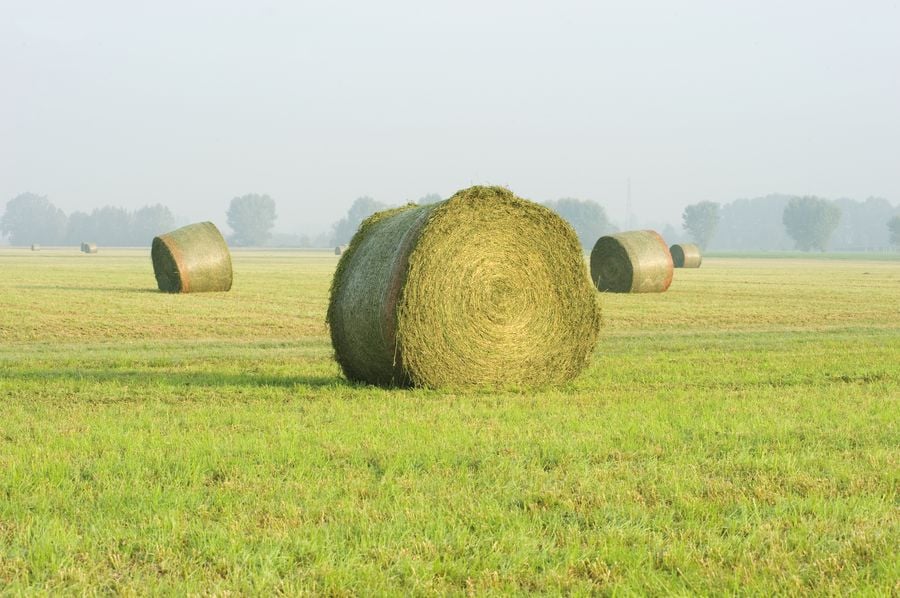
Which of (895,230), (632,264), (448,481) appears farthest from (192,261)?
(895,230)

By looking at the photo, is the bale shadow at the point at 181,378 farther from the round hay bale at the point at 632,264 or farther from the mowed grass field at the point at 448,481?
the round hay bale at the point at 632,264

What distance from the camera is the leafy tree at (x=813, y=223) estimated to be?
176 m

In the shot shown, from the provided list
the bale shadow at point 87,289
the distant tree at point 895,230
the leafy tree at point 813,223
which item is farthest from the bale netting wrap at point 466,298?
the leafy tree at point 813,223

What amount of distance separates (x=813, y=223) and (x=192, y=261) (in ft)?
534

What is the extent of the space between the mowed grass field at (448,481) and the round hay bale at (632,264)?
17473mm

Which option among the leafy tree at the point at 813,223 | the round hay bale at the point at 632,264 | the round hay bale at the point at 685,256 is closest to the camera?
the round hay bale at the point at 632,264

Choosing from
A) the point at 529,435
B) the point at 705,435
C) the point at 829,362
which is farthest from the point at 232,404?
the point at 829,362

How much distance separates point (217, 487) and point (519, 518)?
2.07 meters

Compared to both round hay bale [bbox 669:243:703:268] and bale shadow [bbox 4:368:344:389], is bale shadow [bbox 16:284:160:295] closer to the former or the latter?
bale shadow [bbox 4:368:344:389]

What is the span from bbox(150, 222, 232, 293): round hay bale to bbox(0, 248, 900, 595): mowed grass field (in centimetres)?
1502

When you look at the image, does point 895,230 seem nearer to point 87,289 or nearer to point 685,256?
point 685,256

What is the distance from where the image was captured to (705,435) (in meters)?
8.75

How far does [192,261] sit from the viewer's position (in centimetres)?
2966

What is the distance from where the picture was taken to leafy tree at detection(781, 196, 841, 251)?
176125 millimetres
